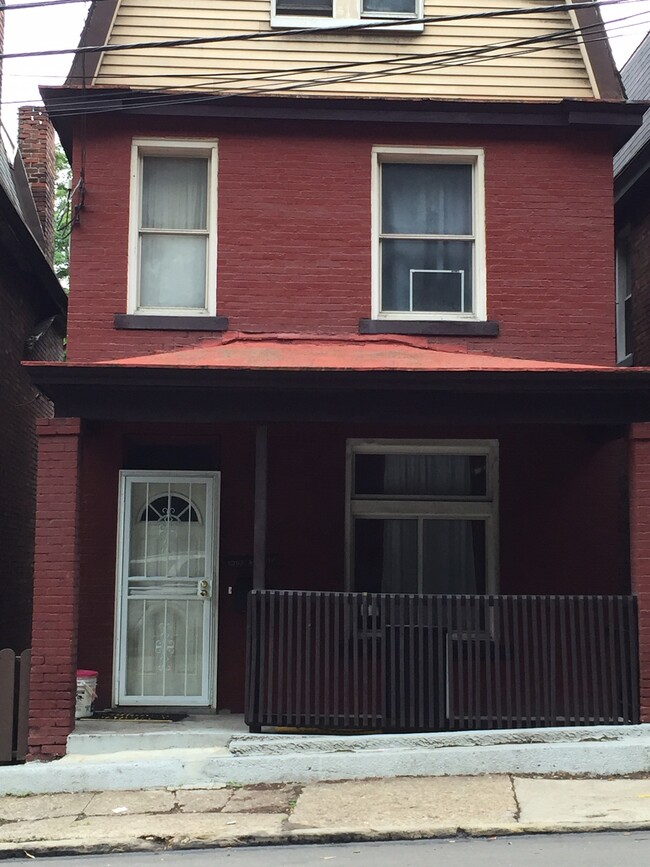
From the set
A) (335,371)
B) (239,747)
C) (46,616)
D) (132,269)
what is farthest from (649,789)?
(132,269)

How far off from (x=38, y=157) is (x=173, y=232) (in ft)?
21.4

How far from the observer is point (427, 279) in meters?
10.8

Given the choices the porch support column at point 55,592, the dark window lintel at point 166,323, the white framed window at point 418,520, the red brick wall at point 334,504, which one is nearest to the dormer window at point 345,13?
the dark window lintel at point 166,323

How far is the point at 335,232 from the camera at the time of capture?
10.7 meters

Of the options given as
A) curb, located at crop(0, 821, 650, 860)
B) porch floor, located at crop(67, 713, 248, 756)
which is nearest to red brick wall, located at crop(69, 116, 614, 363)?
porch floor, located at crop(67, 713, 248, 756)

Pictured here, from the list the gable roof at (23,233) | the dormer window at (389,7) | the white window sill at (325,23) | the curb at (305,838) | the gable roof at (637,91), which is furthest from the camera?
the gable roof at (637,91)

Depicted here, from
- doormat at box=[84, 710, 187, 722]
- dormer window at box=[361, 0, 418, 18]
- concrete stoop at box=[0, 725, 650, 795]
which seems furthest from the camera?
dormer window at box=[361, 0, 418, 18]

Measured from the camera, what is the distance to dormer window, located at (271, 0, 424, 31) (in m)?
11.0

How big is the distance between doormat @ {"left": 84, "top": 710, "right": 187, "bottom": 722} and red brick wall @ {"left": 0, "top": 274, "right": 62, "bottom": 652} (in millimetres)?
4232

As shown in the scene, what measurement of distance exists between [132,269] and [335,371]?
3.09 metres

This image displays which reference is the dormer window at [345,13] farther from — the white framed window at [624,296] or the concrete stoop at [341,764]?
the concrete stoop at [341,764]

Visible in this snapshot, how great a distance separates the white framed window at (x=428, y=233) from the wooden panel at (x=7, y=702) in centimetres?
486

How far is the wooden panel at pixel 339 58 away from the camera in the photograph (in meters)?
10.8

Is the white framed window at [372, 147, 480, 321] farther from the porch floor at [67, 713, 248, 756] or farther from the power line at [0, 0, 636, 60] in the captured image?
the porch floor at [67, 713, 248, 756]
